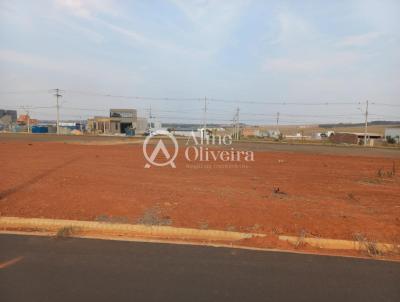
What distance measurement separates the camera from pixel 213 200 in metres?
8.94

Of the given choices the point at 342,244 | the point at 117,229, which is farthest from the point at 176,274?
the point at 342,244

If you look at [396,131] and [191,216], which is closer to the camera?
[191,216]

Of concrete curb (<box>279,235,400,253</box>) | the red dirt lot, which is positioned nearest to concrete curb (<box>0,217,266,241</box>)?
the red dirt lot

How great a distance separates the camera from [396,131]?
83.6 metres

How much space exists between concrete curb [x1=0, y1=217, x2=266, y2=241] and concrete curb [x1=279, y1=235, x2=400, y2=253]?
0.58 m

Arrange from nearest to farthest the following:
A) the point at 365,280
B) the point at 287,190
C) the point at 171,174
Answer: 1. the point at 365,280
2. the point at 287,190
3. the point at 171,174

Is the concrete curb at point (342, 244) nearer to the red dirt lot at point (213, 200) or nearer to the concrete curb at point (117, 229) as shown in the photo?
the red dirt lot at point (213, 200)

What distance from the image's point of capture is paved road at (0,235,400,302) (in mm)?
4348

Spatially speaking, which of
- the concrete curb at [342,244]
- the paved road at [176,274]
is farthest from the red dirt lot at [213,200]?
the paved road at [176,274]

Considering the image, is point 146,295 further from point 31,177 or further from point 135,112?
point 135,112

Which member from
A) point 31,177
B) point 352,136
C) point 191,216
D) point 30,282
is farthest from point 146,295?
point 352,136

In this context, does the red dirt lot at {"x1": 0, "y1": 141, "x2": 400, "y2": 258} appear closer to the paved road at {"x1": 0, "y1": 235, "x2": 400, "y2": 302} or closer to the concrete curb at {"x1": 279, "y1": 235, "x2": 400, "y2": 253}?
the concrete curb at {"x1": 279, "y1": 235, "x2": 400, "y2": 253}

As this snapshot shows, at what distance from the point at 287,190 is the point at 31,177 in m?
7.73

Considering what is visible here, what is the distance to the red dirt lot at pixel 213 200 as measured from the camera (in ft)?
23.6
